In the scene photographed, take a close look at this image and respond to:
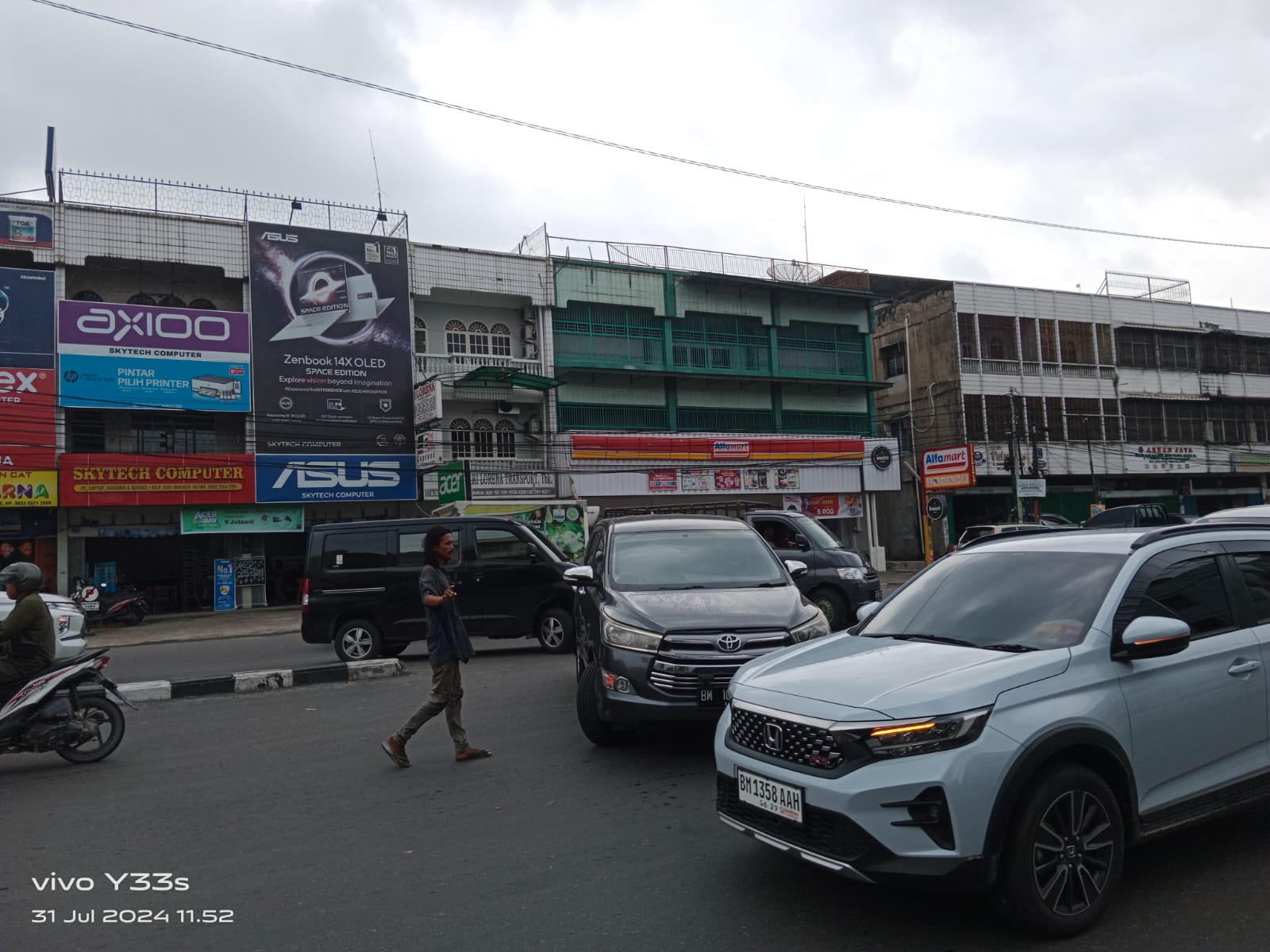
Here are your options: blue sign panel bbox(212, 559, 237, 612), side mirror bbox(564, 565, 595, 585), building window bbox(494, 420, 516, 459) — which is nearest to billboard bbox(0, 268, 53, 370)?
blue sign panel bbox(212, 559, 237, 612)

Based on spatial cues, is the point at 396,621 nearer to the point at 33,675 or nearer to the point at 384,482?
the point at 33,675

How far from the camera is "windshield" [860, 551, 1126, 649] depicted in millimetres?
4168

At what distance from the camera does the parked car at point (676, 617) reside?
20.6 ft

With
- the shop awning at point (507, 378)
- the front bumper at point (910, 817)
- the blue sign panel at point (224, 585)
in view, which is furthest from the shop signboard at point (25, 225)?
the front bumper at point (910, 817)

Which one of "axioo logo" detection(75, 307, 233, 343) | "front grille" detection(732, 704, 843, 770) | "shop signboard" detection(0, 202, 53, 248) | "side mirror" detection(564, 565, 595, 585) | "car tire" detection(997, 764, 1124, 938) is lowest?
"car tire" detection(997, 764, 1124, 938)

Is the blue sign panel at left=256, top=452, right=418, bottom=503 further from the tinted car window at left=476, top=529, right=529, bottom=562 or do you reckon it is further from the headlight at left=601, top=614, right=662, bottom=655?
the headlight at left=601, top=614, right=662, bottom=655

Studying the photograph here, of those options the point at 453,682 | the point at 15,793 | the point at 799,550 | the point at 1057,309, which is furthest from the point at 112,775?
the point at 1057,309

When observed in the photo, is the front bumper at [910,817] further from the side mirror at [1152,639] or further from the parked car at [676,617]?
the parked car at [676,617]

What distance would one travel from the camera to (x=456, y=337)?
31938mm

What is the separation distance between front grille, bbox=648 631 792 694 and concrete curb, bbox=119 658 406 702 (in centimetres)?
635

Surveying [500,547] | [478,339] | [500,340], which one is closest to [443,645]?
[500,547]

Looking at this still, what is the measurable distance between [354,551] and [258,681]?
251 cm

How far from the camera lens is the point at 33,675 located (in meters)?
7.08

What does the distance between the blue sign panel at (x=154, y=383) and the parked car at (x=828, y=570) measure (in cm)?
1913
